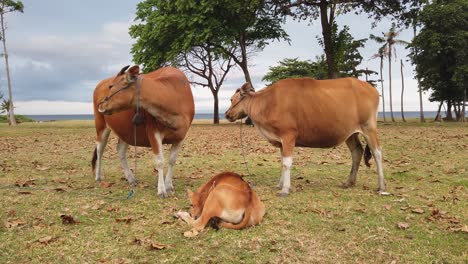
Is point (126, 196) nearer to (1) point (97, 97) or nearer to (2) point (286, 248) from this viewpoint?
(1) point (97, 97)

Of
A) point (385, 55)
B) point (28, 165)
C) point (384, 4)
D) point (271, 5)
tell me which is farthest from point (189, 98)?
point (385, 55)

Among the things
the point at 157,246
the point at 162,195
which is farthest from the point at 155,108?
the point at 157,246

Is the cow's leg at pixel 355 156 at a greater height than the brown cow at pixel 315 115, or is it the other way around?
the brown cow at pixel 315 115

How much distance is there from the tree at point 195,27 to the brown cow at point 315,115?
2080cm

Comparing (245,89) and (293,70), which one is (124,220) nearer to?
(245,89)

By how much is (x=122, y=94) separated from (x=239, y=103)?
2.56m

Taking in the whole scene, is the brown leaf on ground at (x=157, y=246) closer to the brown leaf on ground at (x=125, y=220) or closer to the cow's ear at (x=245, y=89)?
the brown leaf on ground at (x=125, y=220)

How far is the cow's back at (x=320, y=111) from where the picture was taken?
774 centimetres

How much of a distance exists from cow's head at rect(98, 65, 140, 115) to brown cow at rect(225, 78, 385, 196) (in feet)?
8.22

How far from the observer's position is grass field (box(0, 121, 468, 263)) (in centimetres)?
471

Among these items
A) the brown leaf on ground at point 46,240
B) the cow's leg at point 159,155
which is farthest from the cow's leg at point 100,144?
the brown leaf on ground at point 46,240

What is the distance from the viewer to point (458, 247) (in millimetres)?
4957

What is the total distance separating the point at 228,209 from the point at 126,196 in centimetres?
310

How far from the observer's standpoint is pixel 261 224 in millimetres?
5652
